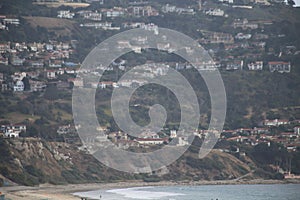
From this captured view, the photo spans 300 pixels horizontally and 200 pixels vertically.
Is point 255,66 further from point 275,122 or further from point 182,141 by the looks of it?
point 182,141

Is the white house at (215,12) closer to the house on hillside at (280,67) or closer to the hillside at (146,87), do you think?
the hillside at (146,87)

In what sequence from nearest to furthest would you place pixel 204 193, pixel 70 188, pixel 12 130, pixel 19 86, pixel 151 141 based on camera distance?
pixel 70 188 < pixel 204 193 < pixel 12 130 < pixel 151 141 < pixel 19 86

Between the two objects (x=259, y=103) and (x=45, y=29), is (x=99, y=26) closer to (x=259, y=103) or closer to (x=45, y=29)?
(x=45, y=29)

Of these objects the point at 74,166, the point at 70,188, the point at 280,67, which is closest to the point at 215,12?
the point at 280,67

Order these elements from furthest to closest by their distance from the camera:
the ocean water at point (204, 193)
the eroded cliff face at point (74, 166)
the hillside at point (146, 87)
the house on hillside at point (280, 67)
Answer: the house on hillside at point (280, 67), the hillside at point (146, 87), the eroded cliff face at point (74, 166), the ocean water at point (204, 193)

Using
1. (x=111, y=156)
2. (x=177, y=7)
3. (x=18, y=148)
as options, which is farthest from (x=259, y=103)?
(x=177, y=7)

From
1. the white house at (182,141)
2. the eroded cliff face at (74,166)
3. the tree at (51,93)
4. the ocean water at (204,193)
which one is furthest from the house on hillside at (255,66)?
the ocean water at (204,193)

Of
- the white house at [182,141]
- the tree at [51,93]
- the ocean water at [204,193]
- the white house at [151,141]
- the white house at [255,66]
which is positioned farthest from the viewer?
the white house at [255,66]

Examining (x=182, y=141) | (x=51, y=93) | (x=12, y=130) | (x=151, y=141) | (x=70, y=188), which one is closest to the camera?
(x=70, y=188)
